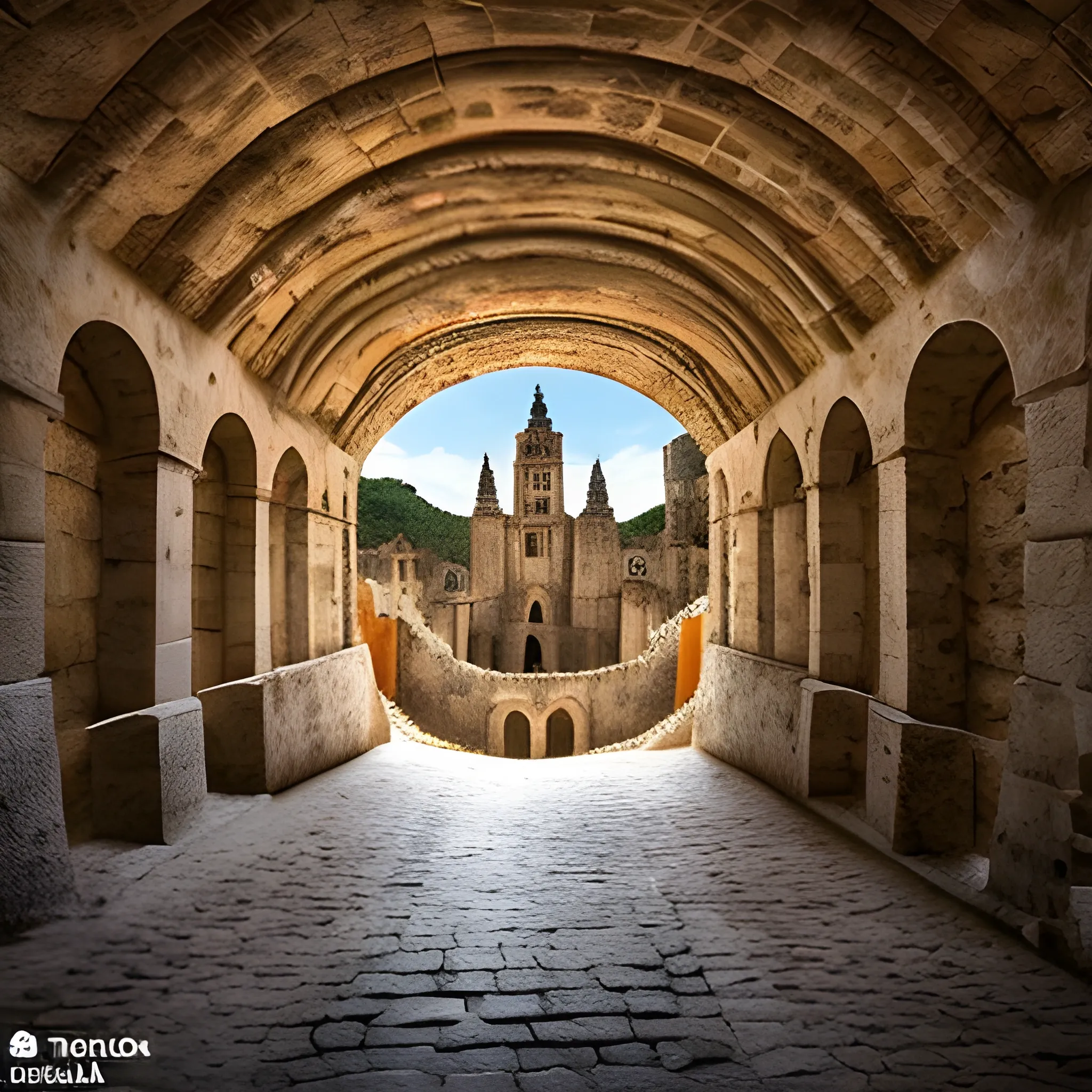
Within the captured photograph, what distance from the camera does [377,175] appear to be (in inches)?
189

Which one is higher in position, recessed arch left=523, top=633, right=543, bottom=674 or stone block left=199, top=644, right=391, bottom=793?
stone block left=199, top=644, right=391, bottom=793

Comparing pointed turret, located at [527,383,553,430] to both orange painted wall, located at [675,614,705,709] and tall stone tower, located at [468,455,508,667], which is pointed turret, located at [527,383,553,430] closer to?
tall stone tower, located at [468,455,508,667]

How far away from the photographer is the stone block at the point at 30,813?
3.13 m

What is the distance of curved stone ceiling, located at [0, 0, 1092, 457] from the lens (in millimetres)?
2998

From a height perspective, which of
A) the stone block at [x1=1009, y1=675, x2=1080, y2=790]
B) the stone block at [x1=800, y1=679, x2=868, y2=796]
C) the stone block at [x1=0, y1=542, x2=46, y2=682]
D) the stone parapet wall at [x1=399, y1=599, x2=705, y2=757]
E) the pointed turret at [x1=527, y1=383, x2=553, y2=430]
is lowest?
the stone parapet wall at [x1=399, y1=599, x2=705, y2=757]

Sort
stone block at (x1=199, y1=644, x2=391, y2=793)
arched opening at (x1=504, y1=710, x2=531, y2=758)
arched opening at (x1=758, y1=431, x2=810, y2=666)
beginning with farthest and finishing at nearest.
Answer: arched opening at (x1=504, y1=710, x2=531, y2=758), arched opening at (x1=758, y1=431, x2=810, y2=666), stone block at (x1=199, y1=644, x2=391, y2=793)

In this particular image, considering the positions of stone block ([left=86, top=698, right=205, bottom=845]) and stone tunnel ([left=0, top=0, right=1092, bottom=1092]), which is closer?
stone tunnel ([left=0, top=0, right=1092, bottom=1092])

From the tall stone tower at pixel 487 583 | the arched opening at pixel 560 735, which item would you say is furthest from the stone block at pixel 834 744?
the tall stone tower at pixel 487 583

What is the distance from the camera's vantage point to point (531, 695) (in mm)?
17156

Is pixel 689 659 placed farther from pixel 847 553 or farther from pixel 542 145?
pixel 542 145

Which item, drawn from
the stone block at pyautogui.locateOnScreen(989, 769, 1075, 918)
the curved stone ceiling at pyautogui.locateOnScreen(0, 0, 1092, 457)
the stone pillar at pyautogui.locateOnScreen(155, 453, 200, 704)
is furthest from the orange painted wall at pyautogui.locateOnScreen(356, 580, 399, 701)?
the stone block at pyautogui.locateOnScreen(989, 769, 1075, 918)

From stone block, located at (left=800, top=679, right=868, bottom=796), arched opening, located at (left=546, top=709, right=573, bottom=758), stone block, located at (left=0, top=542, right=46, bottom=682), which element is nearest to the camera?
stone block, located at (left=0, top=542, right=46, bottom=682)

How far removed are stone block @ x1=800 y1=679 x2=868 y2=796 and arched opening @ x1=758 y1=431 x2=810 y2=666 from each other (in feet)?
3.50

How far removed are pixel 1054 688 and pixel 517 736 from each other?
67.0 ft
